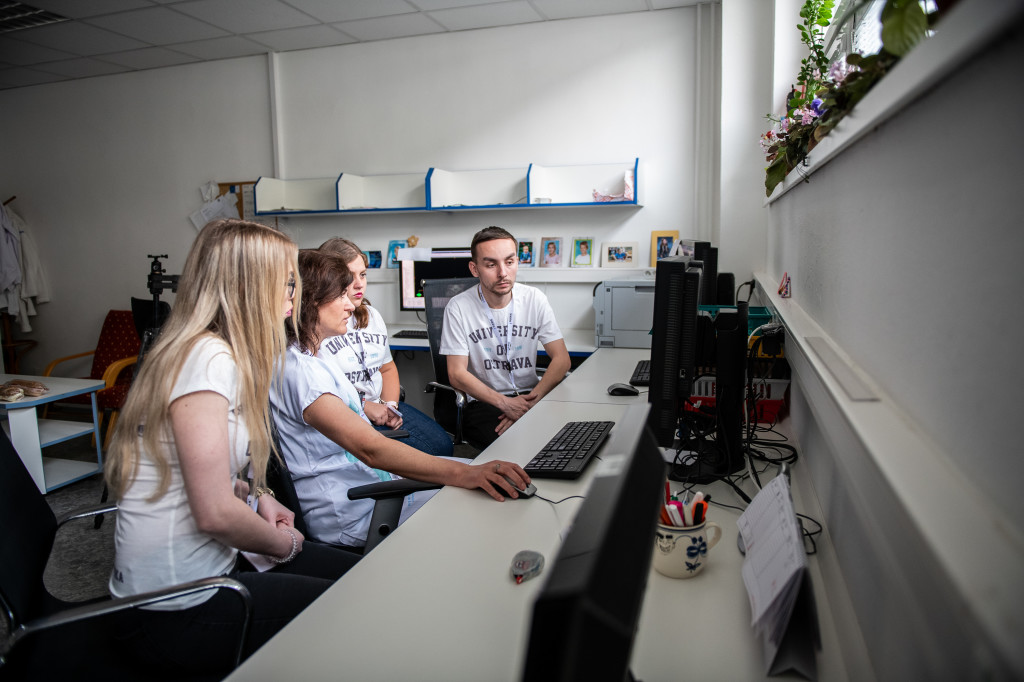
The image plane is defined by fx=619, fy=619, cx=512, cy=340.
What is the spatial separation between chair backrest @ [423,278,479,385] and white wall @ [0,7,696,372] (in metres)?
1.38

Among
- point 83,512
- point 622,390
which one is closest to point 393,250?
point 622,390

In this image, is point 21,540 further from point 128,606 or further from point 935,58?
point 935,58

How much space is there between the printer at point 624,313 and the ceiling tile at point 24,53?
4.35 m

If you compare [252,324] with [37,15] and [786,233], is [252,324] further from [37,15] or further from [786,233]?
[37,15]

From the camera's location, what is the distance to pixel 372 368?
111 inches

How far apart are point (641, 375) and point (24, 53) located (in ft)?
16.6

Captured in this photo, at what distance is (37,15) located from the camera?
3846mm

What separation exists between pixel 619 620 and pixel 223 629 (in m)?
1.04

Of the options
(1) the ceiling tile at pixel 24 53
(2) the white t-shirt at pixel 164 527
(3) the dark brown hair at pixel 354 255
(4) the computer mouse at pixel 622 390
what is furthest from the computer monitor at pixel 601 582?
(1) the ceiling tile at pixel 24 53

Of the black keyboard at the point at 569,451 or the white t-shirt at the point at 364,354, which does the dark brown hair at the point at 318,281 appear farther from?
the black keyboard at the point at 569,451

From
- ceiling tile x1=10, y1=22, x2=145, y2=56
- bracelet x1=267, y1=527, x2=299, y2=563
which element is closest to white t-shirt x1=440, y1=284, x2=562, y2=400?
bracelet x1=267, y1=527, x2=299, y2=563

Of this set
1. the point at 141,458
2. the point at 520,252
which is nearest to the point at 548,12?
the point at 520,252

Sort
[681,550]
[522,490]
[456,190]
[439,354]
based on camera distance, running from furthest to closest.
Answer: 1. [456,190]
2. [439,354]
3. [522,490]
4. [681,550]

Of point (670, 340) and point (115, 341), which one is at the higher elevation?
point (670, 340)
